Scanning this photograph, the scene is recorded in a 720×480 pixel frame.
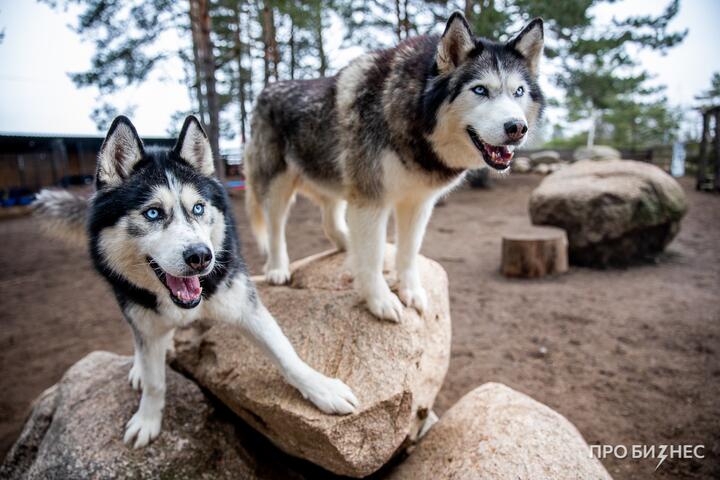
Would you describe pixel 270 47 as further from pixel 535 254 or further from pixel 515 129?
pixel 515 129

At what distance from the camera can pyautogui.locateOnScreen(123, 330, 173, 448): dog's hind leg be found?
226 centimetres

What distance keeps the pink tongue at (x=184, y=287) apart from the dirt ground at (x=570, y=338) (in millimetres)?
2120

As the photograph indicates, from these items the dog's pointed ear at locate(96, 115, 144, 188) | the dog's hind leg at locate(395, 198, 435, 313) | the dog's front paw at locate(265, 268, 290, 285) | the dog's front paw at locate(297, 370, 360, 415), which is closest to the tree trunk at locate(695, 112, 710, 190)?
the dog's hind leg at locate(395, 198, 435, 313)

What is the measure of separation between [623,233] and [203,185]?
6520mm

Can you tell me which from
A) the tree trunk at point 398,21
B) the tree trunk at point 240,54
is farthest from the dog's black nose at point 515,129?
the tree trunk at point 398,21

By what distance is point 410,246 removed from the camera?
9.62 ft

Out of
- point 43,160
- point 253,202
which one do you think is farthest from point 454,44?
point 43,160

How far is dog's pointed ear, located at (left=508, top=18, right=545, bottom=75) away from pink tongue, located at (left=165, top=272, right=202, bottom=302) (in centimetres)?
211

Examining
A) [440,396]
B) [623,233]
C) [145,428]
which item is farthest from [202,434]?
[623,233]

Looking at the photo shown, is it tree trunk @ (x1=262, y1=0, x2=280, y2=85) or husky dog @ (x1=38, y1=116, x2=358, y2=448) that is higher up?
tree trunk @ (x1=262, y1=0, x2=280, y2=85)

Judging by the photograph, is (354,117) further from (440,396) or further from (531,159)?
(531,159)

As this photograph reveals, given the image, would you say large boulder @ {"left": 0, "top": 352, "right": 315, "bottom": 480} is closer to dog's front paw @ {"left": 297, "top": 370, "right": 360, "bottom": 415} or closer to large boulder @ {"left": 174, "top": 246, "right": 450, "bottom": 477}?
large boulder @ {"left": 174, "top": 246, "right": 450, "bottom": 477}

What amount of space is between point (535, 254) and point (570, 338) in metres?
1.96

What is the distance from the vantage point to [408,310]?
9.43 feet
